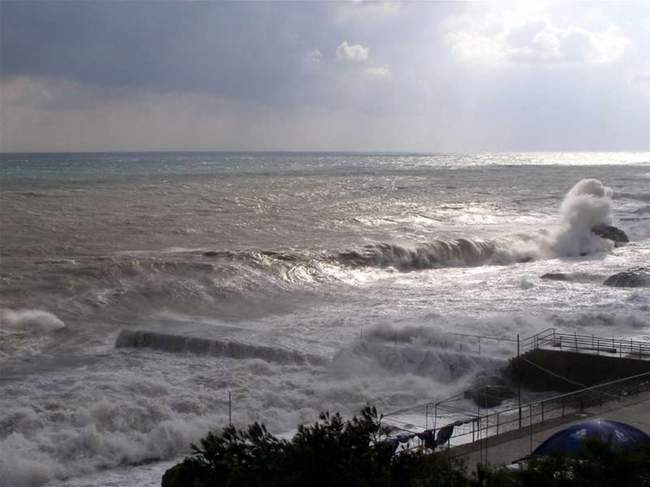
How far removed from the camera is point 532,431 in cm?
1631

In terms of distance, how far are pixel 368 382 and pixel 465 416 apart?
3.24m

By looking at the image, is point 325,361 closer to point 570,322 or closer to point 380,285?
point 570,322

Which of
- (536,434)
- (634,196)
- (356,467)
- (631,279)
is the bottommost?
(634,196)

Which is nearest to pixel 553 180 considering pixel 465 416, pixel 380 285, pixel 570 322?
pixel 380 285

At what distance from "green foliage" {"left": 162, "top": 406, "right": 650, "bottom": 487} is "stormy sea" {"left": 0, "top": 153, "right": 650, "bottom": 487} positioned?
6113mm

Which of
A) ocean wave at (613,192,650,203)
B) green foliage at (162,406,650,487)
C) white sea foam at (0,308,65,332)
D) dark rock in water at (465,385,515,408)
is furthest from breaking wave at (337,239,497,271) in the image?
ocean wave at (613,192,650,203)

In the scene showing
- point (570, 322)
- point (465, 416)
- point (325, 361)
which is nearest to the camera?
point (465, 416)

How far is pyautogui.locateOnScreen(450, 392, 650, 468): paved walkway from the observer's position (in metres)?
14.8

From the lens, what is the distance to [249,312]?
1251 inches

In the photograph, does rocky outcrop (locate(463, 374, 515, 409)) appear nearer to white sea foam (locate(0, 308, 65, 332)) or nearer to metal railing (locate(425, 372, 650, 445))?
metal railing (locate(425, 372, 650, 445))

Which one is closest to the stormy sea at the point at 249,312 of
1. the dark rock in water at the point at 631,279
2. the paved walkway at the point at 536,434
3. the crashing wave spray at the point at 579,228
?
the crashing wave spray at the point at 579,228

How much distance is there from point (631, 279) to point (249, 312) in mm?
16051

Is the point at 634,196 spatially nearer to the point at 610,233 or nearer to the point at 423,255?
the point at 610,233

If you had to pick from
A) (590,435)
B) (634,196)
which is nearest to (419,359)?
(590,435)
